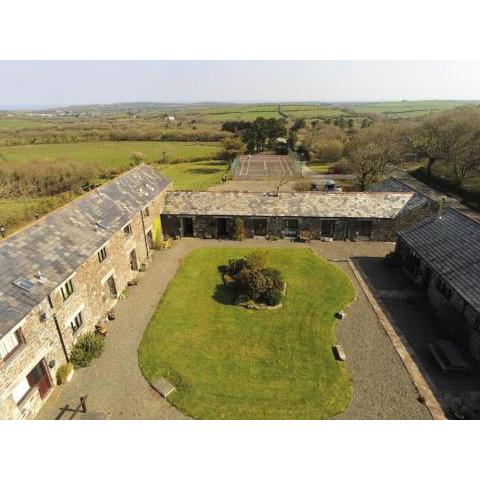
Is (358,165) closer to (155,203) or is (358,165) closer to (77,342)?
(155,203)

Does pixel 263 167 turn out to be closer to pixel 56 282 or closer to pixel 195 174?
pixel 195 174

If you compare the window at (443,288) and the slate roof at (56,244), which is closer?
the slate roof at (56,244)

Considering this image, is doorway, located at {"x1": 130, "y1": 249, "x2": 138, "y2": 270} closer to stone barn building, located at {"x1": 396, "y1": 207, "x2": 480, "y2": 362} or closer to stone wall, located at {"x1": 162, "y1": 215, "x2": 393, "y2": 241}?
stone wall, located at {"x1": 162, "y1": 215, "x2": 393, "y2": 241}

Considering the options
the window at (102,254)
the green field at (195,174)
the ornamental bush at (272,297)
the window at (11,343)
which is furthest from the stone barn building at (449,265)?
the green field at (195,174)

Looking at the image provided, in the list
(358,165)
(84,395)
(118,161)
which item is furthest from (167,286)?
(118,161)

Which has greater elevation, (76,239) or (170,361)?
(76,239)

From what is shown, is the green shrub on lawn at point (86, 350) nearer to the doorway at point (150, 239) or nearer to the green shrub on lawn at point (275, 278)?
the green shrub on lawn at point (275, 278)

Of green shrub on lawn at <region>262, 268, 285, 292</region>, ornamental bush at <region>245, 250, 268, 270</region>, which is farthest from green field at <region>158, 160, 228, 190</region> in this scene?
green shrub on lawn at <region>262, 268, 285, 292</region>
